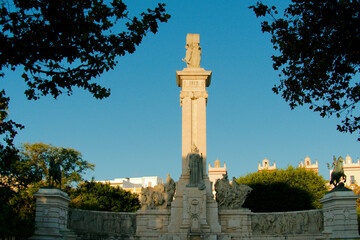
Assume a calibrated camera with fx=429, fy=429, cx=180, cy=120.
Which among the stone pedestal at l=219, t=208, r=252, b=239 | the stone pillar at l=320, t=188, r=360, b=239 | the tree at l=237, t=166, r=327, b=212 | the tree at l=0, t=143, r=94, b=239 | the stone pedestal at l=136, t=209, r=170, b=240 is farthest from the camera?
the tree at l=237, t=166, r=327, b=212

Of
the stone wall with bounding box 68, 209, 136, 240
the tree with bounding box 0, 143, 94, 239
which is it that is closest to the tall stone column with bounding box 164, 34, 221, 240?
the stone wall with bounding box 68, 209, 136, 240

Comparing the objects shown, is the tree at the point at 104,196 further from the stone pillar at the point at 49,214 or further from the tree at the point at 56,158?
the stone pillar at the point at 49,214

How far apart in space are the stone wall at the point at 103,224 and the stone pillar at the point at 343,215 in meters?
11.9

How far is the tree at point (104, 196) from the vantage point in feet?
132

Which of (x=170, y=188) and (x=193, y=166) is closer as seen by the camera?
(x=193, y=166)

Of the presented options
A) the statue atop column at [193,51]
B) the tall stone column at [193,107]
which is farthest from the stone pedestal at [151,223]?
the statue atop column at [193,51]

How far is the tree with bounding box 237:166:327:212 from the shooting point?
42156 mm

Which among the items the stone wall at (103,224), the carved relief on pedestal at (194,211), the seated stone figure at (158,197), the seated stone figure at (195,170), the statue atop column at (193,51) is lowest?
the stone wall at (103,224)

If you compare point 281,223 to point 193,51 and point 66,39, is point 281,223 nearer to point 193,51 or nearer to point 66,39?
point 193,51

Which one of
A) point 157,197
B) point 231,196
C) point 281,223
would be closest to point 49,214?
point 157,197

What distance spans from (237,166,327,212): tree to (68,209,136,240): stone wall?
17.6 metres

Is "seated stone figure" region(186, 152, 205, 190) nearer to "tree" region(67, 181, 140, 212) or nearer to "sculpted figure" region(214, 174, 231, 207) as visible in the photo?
"sculpted figure" region(214, 174, 231, 207)

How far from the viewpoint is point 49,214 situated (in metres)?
21.0

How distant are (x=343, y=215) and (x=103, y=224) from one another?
14.9 m
